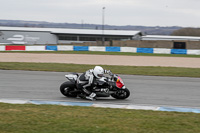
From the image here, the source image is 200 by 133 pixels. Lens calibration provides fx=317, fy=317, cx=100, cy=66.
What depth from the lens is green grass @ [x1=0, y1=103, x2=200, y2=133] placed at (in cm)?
711

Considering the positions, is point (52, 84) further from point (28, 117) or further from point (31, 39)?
point (31, 39)

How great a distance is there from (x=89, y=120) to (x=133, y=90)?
625 cm

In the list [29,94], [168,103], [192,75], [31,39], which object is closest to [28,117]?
[29,94]

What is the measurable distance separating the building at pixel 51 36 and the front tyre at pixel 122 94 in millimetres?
57869

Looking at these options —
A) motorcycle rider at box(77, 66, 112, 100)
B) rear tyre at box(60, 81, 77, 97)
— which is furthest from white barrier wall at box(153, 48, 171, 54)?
motorcycle rider at box(77, 66, 112, 100)

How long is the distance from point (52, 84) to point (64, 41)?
221ft

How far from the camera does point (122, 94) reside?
11984 mm

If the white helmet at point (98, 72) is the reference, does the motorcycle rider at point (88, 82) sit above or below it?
below

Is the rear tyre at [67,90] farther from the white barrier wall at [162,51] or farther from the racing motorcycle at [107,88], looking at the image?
the white barrier wall at [162,51]

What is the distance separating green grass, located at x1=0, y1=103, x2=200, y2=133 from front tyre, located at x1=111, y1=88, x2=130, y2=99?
2.23 metres

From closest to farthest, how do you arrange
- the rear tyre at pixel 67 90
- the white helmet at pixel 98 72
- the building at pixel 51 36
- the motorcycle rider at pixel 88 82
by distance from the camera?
1. the white helmet at pixel 98 72
2. the motorcycle rider at pixel 88 82
3. the rear tyre at pixel 67 90
4. the building at pixel 51 36

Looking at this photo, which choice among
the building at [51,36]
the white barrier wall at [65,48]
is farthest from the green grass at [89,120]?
the building at [51,36]

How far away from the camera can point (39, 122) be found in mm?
7668

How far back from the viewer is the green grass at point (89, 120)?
7.11m
